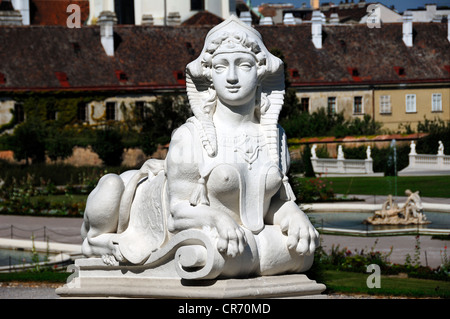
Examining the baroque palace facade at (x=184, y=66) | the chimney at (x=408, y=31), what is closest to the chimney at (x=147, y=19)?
the baroque palace facade at (x=184, y=66)

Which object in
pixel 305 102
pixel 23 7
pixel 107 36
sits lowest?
pixel 305 102

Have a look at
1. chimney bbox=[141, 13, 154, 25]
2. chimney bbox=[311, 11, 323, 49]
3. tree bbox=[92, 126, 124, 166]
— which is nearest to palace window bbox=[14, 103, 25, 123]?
tree bbox=[92, 126, 124, 166]

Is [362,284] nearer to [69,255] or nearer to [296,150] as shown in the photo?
[69,255]

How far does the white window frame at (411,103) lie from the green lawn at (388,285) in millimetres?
45940

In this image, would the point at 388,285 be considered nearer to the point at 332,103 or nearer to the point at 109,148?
the point at 109,148

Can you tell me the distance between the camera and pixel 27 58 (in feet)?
177

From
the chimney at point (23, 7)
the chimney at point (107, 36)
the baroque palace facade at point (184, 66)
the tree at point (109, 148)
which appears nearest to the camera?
the tree at point (109, 148)

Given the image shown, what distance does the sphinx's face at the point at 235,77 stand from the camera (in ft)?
25.8

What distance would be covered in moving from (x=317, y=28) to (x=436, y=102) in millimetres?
8204

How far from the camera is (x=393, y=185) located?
31438mm

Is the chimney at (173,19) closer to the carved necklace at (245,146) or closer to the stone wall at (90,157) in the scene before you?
the stone wall at (90,157)

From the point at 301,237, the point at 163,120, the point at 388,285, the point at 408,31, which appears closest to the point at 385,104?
the point at 408,31

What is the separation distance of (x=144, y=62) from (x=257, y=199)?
48298mm
